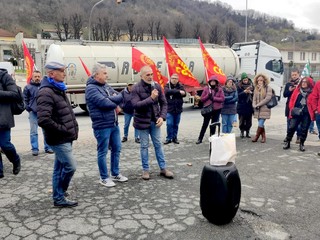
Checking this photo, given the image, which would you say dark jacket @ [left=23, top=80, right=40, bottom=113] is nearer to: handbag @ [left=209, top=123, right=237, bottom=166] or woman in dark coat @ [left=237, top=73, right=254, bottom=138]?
handbag @ [left=209, top=123, right=237, bottom=166]

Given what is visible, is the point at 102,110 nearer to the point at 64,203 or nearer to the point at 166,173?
the point at 64,203

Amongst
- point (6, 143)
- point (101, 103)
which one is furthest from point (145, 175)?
point (6, 143)

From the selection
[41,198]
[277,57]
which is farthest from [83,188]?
[277,57]

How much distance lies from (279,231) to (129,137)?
234 inches

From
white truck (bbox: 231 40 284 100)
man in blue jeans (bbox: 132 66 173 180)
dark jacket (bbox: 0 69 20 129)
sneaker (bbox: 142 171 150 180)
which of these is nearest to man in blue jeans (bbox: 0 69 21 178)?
dark jacket (bbox: 0 69 20 129)

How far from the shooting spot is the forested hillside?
178 ft

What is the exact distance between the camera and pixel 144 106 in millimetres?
5422

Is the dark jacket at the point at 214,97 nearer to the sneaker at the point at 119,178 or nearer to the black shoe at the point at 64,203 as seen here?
the sneaker at the point at 119,178

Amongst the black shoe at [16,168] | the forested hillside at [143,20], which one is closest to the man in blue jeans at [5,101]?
the black shoe at [16,168]

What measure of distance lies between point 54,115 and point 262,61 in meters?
16.8

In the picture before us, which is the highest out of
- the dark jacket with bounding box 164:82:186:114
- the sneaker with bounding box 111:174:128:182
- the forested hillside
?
the forested hillside

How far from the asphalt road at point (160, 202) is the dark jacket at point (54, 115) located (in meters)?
0.98

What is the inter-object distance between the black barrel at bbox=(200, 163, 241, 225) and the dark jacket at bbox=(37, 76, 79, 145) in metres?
1.80

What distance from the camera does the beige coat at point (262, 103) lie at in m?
8.35
